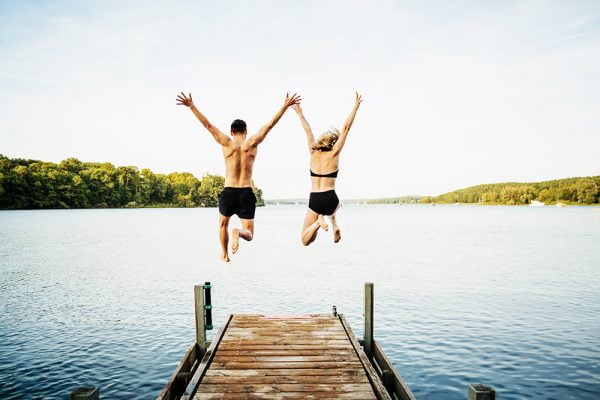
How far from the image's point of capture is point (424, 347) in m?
21.4

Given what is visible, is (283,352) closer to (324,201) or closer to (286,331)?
(286,331)

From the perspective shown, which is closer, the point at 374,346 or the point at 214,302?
the point at 374,346

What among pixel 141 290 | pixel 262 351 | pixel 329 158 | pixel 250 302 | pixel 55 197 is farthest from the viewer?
pixel 55 197

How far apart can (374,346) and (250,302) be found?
1577 centimetres

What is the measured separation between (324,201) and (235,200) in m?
1.33

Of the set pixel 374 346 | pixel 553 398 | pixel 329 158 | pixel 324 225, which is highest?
pixel 329 158

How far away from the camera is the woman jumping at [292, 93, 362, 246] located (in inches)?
253

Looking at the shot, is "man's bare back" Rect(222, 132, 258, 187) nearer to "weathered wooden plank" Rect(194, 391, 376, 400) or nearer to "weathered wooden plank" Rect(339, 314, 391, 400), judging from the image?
"weathered wooden plank" Rect(194, 391, 376, 400)

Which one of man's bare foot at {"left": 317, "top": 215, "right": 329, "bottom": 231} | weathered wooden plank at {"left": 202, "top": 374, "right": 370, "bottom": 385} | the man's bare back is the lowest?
weathered wooden plank at {"left": 202, "top": 374, "right": 370, "bottom": 385}

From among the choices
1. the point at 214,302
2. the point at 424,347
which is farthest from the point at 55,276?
the point at 424,347

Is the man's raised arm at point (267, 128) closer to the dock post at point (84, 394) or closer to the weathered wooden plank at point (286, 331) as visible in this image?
the dock post at point (84, 394)

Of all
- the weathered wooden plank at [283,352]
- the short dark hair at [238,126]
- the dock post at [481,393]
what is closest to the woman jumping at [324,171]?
the short dark hair at [238,126]

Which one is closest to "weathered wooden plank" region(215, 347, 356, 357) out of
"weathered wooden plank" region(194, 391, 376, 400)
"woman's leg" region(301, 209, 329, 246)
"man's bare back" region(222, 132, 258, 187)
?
"weathered wooden plank" region(194, 391, 376, 400)

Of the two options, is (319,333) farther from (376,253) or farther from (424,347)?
(376,253)
